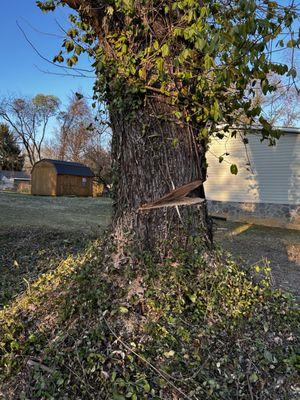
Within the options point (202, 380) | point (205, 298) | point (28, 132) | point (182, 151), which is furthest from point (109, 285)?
point (28, 132)

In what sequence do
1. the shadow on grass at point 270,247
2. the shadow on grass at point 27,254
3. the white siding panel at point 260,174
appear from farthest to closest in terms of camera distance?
the white siding panel at point 260,174
the shadow on grass at point 270,247
the shadow on grass at point 27,254

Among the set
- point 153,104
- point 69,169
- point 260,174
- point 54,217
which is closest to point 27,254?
point 153,104

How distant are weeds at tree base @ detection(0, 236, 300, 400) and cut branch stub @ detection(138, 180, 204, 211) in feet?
1.17

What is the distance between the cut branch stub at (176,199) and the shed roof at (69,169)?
2119cm

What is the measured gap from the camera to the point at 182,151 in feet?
8.52

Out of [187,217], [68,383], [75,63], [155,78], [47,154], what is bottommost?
[68,383]

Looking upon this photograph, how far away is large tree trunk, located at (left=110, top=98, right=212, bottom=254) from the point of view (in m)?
2.54

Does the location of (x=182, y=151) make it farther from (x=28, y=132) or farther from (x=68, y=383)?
(x=28, y=132)

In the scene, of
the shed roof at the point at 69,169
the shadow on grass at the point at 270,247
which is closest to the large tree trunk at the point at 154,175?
the shadow on grass at the point at 270,247

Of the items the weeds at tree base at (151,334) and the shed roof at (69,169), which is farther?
the shed roof at (69,169)

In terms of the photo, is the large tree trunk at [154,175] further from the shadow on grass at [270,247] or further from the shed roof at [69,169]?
the shed roof at [69,169]

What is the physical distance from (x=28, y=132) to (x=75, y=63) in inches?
1574

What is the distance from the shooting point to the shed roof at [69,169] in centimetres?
2297

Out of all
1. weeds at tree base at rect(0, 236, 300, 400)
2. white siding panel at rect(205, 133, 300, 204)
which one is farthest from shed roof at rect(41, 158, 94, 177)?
weeds at tree base at rect(0, 236, 300, 400)
